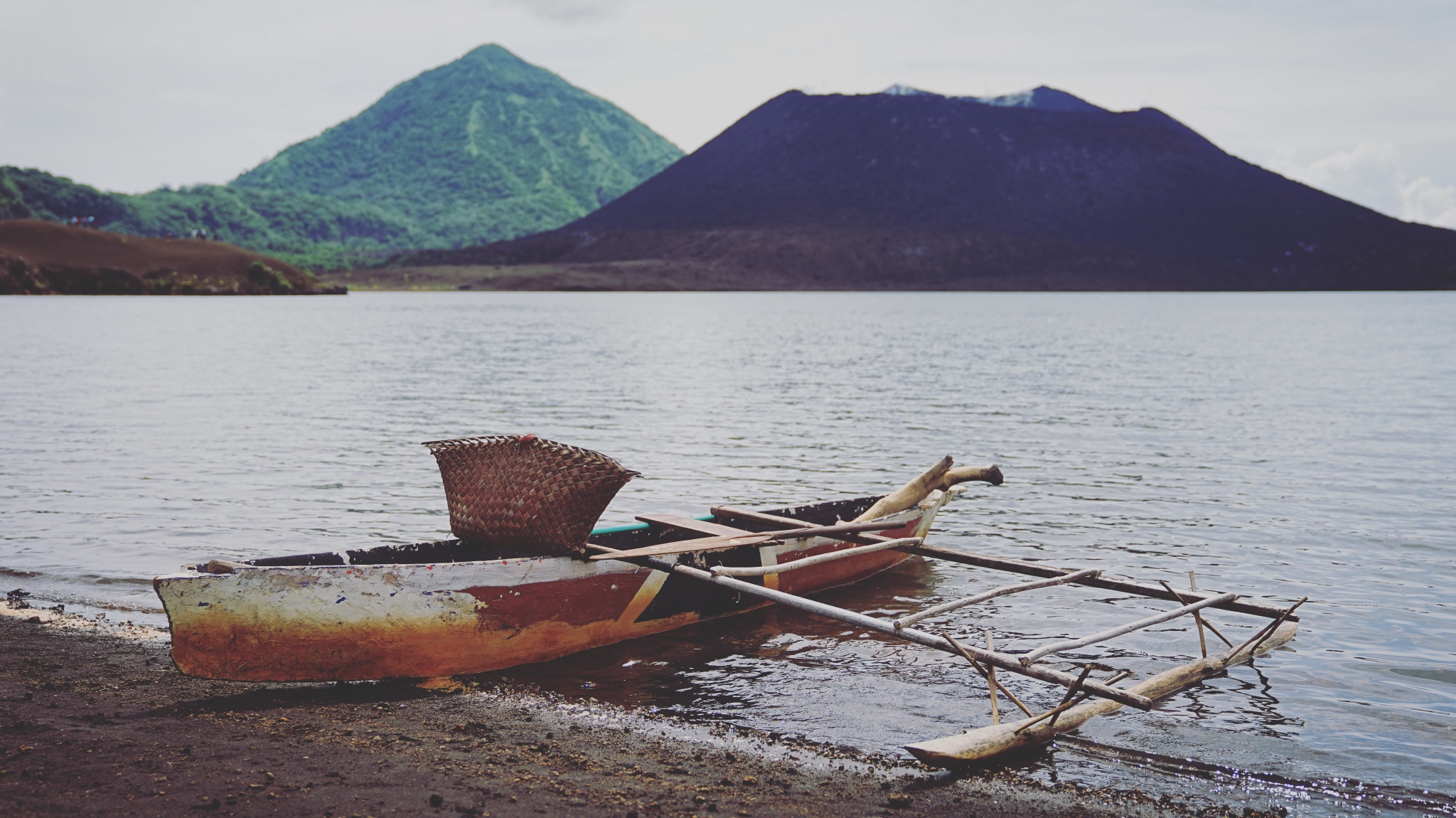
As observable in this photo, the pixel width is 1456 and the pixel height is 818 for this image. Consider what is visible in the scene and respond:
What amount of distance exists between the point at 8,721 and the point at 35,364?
38569 millimetres

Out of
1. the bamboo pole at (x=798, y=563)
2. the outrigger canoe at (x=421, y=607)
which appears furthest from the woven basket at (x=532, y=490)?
the bamboo pole at (x=798, y=563)

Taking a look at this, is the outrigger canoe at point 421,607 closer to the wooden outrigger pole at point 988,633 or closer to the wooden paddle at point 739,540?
the wooden paddle at point 739,540

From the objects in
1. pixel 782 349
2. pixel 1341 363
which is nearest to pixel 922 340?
pixel 782 349

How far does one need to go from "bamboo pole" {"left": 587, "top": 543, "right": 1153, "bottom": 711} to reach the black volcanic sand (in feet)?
2.08

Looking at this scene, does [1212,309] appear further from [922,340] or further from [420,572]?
[420,572]

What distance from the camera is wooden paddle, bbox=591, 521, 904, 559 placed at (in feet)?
31.1

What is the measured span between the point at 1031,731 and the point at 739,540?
11.5 feet

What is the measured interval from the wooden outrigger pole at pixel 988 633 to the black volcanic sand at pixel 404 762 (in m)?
0.43

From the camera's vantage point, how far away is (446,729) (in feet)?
24.1

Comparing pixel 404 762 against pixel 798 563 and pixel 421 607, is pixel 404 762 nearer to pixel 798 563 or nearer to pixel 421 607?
pixel 421 607

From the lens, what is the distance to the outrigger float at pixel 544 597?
296 inches

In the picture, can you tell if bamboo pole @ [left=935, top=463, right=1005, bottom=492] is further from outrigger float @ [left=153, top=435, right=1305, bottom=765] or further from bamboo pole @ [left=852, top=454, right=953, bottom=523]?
Answer: outrigger float @ [left=153, top=435, right=1305, bottom=765]

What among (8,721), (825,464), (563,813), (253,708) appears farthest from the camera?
(825,464)

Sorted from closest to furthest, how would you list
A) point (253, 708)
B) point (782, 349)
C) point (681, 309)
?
point (253, 708)
point (782, 349)
point (681, 309)
